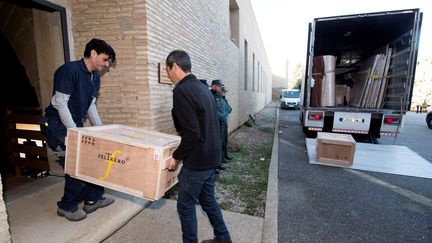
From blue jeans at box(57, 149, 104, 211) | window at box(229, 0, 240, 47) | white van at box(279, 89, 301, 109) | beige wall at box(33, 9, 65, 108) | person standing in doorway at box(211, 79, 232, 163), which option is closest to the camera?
blue jeans at box(57, 149, 104, 211)

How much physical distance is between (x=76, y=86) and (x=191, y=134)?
1.39 metres

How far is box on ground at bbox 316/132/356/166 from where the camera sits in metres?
5.06

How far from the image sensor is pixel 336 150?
5207 millimetres

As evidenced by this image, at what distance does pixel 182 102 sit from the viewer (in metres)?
1.84

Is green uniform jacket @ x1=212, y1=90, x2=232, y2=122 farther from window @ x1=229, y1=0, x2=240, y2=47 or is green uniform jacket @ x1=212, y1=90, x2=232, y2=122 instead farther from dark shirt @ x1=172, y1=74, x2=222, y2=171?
window @ x1=229, y1=0, x2=240, y2=47

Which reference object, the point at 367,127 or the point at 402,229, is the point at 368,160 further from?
the point at 402,229

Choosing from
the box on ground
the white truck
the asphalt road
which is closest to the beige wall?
the asphalt road

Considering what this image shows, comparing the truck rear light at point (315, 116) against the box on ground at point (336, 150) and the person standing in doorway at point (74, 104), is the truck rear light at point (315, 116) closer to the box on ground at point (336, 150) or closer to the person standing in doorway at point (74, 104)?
the box on ground at point (336, 150)

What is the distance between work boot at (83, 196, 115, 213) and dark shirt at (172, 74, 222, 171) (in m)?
1.46

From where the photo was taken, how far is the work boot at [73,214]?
242 centimetres

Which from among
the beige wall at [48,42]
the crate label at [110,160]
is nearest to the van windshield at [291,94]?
the beige wall at [48,42]

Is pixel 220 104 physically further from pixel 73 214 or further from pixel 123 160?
pixel 73 214

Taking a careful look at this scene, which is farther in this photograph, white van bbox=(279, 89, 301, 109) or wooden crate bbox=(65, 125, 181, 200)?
white van bbox=(279, 89, 301, 109)

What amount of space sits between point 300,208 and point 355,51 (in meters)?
8.21
